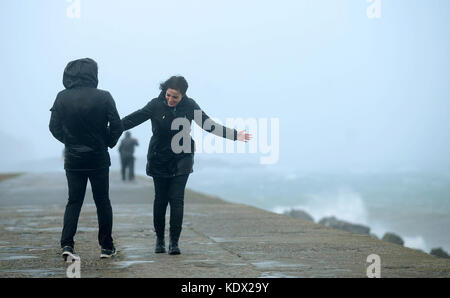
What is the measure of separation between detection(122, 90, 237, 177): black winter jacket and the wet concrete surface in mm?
921

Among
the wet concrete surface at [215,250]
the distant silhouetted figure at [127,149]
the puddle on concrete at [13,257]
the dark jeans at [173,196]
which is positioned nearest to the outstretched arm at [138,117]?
the dark jeans at [173,196]

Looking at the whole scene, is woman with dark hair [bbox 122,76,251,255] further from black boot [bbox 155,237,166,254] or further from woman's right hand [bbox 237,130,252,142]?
woman's right hand [bbox 237,130,252,142]

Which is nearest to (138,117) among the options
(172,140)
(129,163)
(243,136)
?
(172,140)

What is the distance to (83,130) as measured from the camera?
7004 millimetres

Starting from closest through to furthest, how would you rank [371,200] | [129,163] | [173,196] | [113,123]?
[113,123] < [173,196] < [129,163] < [371,200]

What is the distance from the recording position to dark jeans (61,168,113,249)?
23.5ft

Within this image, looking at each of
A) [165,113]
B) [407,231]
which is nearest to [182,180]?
[165,113]

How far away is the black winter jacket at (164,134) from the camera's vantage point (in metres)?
7.45

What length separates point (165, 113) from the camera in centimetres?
745

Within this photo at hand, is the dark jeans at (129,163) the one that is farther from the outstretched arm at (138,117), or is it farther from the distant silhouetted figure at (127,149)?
the outstretched arm at (138,117)

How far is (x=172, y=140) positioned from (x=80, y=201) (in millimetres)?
1141

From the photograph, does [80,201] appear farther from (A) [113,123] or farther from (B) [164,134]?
(B) [164,134]
